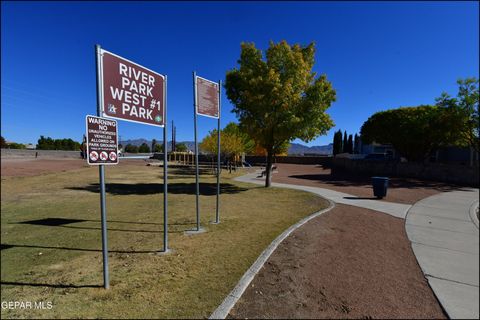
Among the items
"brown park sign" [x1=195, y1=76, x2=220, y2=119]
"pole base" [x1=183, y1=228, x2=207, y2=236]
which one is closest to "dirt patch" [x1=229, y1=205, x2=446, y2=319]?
"pole base" [x1=183, y1=228, x2=207, y2=236]

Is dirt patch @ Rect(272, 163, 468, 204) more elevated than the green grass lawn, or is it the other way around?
dirt patch @ Rect(272, 163, 468, 204)

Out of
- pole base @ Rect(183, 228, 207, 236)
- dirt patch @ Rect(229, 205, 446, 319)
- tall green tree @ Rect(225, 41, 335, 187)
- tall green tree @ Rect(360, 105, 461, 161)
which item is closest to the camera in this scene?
dirt patch @ Rect(229, 205, 446, 319)

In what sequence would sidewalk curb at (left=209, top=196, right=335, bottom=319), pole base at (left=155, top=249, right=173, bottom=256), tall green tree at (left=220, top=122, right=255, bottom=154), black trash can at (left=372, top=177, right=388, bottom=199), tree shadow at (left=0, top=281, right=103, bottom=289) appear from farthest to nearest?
tall green tree at (left=220, top=122, right=255, bottom=154)
black trash can at (left=372, top=177, right=388, bottom=199)
pole base at (left=155, top=249, right=173, bottom=256)
tree shadow at (left=0, top=281, right=103, bottom=289)
sidewalk curb at (left=209, top=196, right=335, bottom=319)

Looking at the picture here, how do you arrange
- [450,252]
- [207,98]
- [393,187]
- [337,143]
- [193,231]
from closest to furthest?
[450,252], [193,231], [207,98], [393,187], [337,143]

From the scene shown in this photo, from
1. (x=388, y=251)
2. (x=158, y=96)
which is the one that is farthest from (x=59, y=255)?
(x=388, y=251)

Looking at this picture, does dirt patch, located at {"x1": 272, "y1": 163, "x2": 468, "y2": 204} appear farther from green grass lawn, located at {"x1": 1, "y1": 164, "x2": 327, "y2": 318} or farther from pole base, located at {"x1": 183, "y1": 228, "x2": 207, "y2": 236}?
pole base, located at {"x1": 183, "y1": 228, "x2": 207, "y2": 236}

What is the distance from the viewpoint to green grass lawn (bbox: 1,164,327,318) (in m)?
3.72

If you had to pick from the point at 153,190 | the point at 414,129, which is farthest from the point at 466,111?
the point at 153,190

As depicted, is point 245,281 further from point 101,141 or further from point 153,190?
point 153,190

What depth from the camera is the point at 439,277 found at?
4.44 meters

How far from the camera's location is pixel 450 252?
5211 millimetres

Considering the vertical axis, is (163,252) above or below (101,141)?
below

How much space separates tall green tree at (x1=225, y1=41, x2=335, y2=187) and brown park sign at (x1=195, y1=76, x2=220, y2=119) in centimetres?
658

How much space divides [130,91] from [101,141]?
3.81 ft
